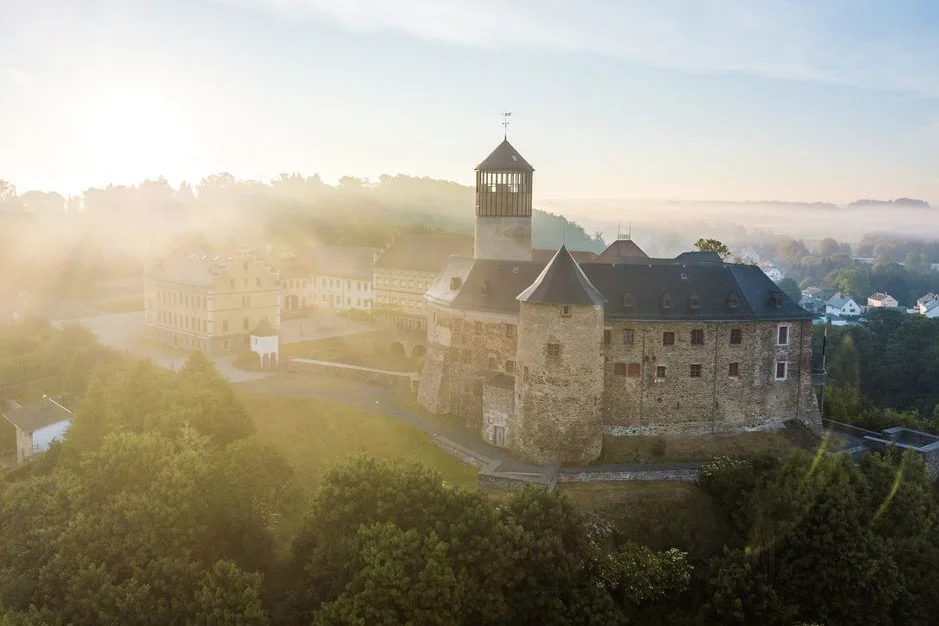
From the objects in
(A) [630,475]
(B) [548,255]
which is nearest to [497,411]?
(A) [630,475]

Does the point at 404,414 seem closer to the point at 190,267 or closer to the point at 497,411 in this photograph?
the point at 497,411

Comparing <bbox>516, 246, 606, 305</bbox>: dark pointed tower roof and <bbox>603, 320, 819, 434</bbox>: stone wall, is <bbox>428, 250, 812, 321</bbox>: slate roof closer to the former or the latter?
<bbox>603, 320, 819, 434</bbox>: stone wall

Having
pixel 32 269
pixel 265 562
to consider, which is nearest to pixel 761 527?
pixel 265 562

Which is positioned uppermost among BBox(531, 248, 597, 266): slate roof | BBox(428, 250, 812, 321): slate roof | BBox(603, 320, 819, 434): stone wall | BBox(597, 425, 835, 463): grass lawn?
BBox(531, 248, 597, 266): slate roof

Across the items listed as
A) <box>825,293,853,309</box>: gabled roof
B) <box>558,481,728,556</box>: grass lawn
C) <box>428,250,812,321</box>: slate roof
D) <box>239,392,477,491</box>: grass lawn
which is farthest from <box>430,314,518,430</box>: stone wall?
<box>825,293,853,309</box>: gabled roof

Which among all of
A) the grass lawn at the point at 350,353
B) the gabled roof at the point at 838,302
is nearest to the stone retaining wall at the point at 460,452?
the grass lawn at the point at 350,353

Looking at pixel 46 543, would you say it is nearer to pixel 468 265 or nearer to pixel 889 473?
pixel 468 265
